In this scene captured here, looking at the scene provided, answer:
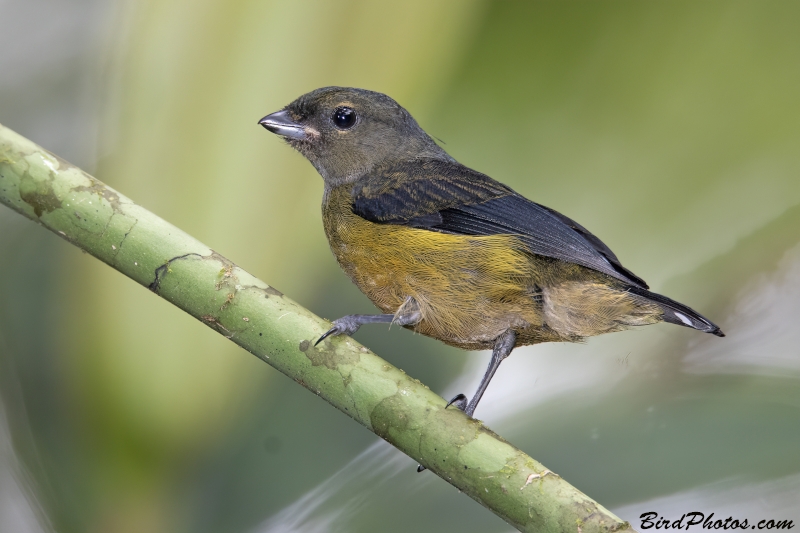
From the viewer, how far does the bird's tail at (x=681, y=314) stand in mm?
1289

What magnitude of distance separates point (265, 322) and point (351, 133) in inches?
32.4

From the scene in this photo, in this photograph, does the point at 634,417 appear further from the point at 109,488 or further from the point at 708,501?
the point at 109,488

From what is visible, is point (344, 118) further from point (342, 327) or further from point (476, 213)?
point (342, 327)

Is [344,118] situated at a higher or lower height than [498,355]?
higher

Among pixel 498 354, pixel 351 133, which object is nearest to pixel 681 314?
pixel 498 354

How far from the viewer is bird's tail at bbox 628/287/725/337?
1289 millimetres

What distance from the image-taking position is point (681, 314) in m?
1.32

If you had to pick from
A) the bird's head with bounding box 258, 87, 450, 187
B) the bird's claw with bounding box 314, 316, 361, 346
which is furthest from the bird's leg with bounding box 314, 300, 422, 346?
the bird's head with bounding box 258, 87, 450, 187

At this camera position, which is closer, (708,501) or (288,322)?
(288,322)

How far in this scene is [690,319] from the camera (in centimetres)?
132

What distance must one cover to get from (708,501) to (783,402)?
290 millimetres

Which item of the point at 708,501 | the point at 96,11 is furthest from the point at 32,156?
the point at 708,501

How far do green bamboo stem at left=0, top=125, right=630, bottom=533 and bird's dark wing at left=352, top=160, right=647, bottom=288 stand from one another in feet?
1.54

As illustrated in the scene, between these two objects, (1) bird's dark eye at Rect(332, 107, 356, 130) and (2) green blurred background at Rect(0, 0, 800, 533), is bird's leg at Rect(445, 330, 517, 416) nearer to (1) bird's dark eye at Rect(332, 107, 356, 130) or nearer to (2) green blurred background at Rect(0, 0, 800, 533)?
(2) green blurred background at Rect(0, 0, 800, 533)
